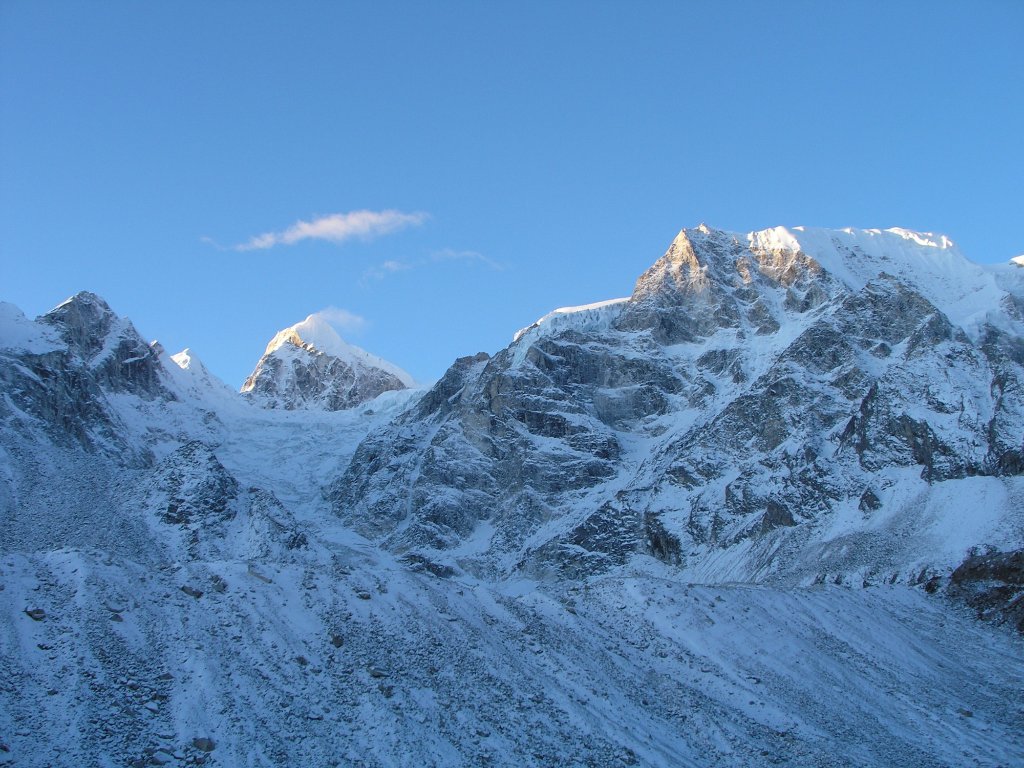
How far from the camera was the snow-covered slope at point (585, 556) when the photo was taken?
29.2m

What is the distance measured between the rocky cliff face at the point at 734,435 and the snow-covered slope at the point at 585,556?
1.95 feet

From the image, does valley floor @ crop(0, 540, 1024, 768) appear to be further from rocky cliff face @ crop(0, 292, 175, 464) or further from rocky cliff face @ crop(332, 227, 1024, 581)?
rocky cliff face @ crop(0, 292, 175, 464)

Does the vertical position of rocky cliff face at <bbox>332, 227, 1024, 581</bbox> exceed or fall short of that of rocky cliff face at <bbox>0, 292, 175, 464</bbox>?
it exceeds it

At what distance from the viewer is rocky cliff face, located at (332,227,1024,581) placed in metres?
112

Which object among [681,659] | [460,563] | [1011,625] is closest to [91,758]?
[681,659]

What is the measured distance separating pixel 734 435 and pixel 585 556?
32.4 metres

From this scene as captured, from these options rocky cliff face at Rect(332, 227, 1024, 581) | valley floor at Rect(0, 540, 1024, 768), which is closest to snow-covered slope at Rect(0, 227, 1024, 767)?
valley floor at Rect(0, 540, 1024, 768)

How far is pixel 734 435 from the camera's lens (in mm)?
141625

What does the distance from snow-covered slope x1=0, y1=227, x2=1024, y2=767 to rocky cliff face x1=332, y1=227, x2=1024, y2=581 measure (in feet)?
1.95

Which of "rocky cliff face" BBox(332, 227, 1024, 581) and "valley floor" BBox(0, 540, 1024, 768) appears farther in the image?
"rocky cliff face" BBox(332, 227, 1024, 581)

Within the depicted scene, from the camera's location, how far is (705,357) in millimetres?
181625

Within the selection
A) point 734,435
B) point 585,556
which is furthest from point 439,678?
point 734,435

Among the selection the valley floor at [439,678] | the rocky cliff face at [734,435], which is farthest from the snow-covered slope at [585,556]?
the rocky cliff face at [734,435]

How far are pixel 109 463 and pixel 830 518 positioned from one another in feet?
360
